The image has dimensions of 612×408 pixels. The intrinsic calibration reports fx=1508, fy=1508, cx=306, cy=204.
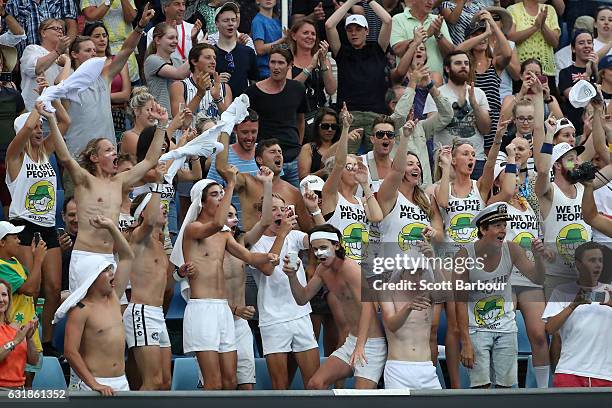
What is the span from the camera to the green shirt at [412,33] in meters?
15.0

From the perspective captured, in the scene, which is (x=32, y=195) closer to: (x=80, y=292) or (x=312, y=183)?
(x=80, y=292)

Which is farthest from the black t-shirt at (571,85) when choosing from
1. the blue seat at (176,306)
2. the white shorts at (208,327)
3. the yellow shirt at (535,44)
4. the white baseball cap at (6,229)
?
the white baseball cap at (6,229)

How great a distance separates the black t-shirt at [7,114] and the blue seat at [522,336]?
4719 mm

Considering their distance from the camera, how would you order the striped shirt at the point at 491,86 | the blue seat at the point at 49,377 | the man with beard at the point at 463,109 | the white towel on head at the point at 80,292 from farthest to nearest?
1. the striped shirt at the point at 491,86
2. the man with beard at the point at 463,109
3. the blue seat at the point at 49,377
4. the white towel on head at the point at 80,292

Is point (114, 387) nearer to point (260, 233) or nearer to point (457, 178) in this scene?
point (260, 233)

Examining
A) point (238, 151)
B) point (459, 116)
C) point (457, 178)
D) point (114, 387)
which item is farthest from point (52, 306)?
point (459, 116)

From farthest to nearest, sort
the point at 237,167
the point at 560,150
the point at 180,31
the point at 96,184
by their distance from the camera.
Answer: the point at 180,31 → the point at 237,167 → the point at 560,150 → the point at 96,184

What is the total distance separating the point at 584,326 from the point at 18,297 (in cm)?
438

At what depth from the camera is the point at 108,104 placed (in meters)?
13.6

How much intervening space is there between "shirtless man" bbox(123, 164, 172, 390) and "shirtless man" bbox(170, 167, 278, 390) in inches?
6.8

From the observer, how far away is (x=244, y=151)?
43.7ft

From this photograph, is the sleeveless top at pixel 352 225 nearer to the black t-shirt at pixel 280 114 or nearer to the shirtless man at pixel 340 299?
the shirtless man at pixel 340 299

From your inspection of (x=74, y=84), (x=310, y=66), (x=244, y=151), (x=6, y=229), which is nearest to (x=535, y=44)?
(x=310, y=66)

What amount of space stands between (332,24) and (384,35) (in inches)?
21.3
